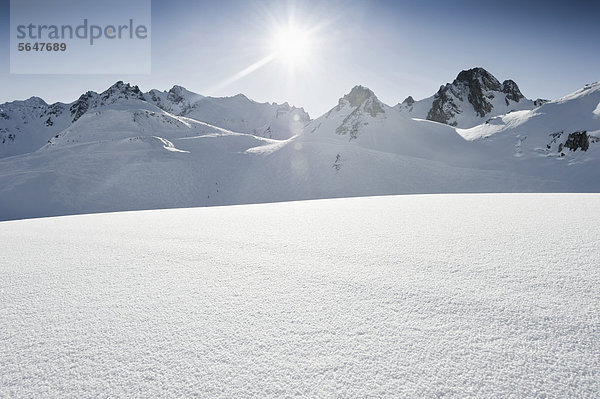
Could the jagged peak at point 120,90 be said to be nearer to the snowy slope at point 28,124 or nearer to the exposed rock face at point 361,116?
the snowy slope at point 28,124

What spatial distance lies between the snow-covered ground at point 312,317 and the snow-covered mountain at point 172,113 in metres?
113

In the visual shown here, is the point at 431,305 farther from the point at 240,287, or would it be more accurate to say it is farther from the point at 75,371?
the point at 75,371

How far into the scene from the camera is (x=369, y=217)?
5844mm

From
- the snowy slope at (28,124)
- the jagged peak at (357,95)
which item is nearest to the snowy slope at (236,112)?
the snowy slope at (28,124)

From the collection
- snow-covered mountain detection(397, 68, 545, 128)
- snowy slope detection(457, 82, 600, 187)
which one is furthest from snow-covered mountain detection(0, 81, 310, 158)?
snowy slope detection(457, 82, 600, 187)

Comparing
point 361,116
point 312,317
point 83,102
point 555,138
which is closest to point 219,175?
point 312,317

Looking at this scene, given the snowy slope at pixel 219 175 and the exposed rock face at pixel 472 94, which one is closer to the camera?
the snowy slope at pixel 219 175

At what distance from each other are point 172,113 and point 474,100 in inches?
5827

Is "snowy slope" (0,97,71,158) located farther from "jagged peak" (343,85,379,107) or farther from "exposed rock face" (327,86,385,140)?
"exposed rock face" (327,86,385,140)

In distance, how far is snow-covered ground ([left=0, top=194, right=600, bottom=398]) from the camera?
Result: 1.55m

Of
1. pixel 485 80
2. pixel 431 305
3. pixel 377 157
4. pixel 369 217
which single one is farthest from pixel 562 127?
pixel 485 80

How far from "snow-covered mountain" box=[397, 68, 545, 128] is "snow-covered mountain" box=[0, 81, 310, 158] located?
233 feet

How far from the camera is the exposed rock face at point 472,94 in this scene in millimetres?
89312

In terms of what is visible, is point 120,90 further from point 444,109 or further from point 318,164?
point 444,109
